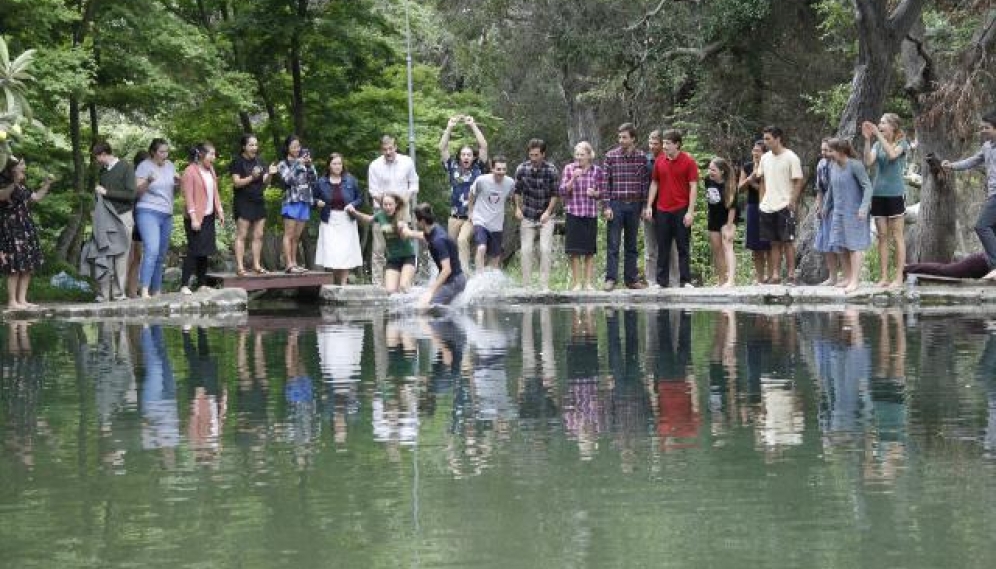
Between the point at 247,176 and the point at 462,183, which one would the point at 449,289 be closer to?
the point at 462,183

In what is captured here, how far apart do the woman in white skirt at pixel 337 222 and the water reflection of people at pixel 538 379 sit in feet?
20.3

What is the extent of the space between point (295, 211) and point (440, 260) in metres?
3.82

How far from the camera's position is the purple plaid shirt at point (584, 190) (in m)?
23.9

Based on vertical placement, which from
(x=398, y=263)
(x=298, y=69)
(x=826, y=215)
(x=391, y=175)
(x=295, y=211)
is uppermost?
(x=298, y=69)

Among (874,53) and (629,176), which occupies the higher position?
(874,53)

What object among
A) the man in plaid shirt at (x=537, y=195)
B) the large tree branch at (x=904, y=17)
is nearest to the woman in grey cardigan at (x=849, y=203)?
the large tree branch at (x=904, y=17)

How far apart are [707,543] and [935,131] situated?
20699 millimetres

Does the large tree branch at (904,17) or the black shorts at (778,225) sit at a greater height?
the large tree branch at (904,17)

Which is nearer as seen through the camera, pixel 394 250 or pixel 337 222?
pixel 394 250

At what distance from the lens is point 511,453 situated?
982 cm

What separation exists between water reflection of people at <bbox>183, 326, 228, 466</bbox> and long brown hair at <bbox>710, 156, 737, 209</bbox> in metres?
7.83

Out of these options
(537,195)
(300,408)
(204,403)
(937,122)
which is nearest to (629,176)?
(537,195)

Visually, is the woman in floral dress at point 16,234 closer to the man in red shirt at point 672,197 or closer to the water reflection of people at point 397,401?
the water reflection of people at point 397,401

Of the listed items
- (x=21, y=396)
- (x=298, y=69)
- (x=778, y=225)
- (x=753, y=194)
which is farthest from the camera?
(x=298, y=69)
